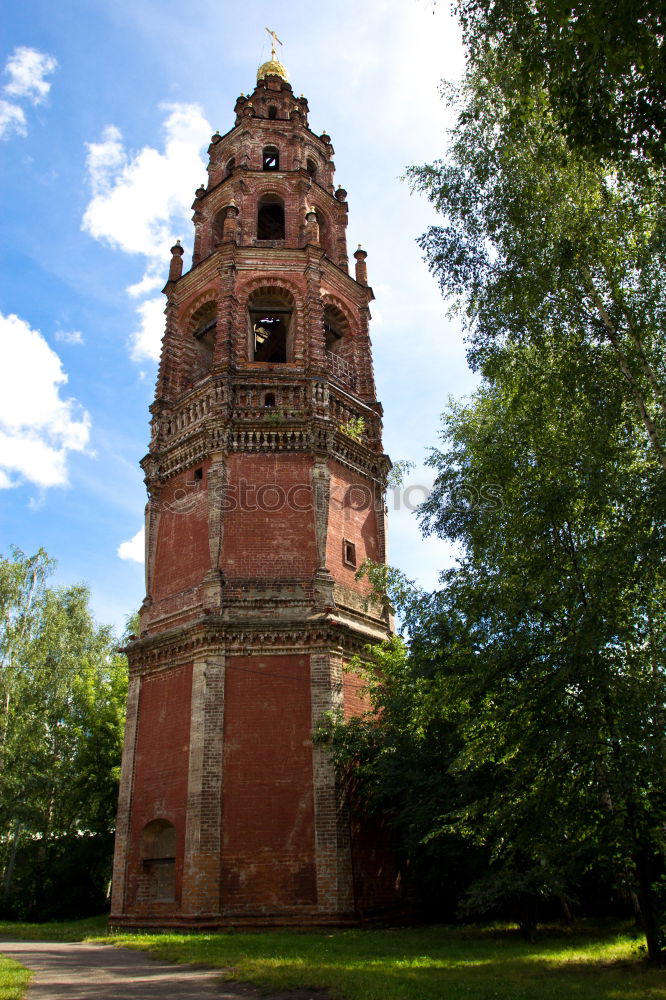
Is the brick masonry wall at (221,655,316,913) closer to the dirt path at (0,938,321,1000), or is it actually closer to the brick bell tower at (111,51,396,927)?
the brick bell tower at (111,51,396,927)

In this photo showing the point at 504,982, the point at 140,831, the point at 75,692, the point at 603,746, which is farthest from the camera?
the point at 75,692

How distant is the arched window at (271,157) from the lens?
83.7ft

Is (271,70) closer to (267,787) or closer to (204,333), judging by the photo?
(204,333)

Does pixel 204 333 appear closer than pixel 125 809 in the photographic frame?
No

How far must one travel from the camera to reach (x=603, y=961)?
32.8 feet

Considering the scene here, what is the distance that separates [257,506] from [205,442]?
2.35 metres

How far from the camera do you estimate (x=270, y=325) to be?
76.0 feet

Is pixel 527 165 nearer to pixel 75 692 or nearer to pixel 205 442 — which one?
pixel 205 442

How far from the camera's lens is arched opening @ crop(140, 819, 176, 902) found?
1494cm

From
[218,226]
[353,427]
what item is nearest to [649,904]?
[353,427]

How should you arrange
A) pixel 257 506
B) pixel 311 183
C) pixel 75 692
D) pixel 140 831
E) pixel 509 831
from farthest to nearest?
pixel 75 692, pixel 311 183, pixel 257 506, pixel 140 831, pixel 509 831

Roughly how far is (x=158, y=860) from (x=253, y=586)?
20.1ft

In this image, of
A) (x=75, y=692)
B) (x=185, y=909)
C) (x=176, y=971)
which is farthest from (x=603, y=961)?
(x=75, y=692)

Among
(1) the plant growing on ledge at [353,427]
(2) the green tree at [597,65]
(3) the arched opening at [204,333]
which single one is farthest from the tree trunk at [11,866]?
(2) the green tree at [597,65]
